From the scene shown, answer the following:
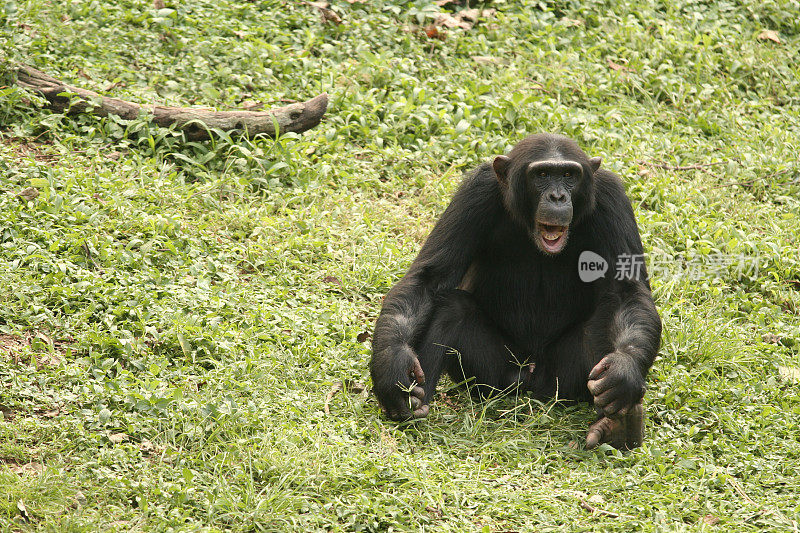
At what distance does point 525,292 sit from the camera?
6.21 meters

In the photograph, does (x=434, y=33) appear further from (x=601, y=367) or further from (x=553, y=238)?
(x=601, y=367)

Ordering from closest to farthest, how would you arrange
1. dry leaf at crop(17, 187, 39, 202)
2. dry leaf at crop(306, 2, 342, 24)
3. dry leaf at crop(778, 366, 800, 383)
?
1. dry leaf at crop(778, 366, 800, 383)
2. dry leaf at crop(17, 187, 39, 202)
3. dry leaf at crop(306, 2, 342, 24)

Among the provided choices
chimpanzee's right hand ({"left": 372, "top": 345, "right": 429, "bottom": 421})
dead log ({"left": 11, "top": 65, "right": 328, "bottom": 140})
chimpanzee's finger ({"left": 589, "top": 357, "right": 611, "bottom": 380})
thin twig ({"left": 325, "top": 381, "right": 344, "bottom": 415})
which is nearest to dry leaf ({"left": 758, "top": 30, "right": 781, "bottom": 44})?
dead log ({"left": 11, "top": 65, "right": 328, "bottom": 140})

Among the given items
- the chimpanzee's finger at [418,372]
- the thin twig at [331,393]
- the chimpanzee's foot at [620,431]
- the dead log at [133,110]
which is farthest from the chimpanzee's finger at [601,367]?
the dead log at [133,110]

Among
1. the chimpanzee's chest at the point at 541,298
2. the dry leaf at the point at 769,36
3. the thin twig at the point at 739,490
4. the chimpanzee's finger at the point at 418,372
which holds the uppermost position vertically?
the dry leaf at the point at 769,36

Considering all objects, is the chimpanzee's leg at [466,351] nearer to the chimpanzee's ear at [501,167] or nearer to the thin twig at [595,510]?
the chimpanzee's ear at [501,167]

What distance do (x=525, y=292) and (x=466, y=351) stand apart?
23.7 inches

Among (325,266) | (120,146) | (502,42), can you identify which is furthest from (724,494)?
(502,42)

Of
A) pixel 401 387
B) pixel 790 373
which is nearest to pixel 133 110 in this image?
pixel 401 387

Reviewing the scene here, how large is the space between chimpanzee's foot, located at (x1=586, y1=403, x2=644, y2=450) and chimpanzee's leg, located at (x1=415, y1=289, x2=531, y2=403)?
0.72 m

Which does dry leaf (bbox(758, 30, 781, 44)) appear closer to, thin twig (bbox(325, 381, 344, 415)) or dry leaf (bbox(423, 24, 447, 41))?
dry leaf (bbox(423, 24, 447, 41))

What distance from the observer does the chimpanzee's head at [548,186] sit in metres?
5.71

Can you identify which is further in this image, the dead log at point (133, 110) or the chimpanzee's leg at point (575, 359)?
the dead log at point (133, 110)

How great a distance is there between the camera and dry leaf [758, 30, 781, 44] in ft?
35.8
